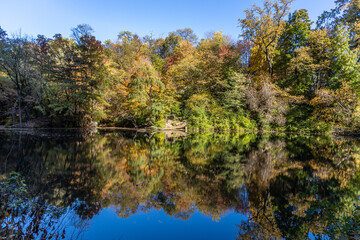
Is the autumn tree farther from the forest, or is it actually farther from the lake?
the lake

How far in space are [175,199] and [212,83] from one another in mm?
25073

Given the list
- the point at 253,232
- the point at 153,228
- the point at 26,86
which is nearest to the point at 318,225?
the point at 253,232

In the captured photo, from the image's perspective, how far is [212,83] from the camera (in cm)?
2795

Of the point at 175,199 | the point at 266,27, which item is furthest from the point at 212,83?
the point at 175,199

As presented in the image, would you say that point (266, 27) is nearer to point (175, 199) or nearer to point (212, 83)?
point (212, 83)

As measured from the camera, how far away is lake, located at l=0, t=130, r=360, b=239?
313 centimetres

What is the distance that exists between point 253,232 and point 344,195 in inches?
113

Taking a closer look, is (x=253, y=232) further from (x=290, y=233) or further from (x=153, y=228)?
(x=153, y=228)

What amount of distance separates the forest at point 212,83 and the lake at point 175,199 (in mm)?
16566

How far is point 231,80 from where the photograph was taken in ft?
84.5

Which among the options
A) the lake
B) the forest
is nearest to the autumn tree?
the forest

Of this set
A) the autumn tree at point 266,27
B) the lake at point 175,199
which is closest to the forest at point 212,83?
the autumn tree at point 266,27

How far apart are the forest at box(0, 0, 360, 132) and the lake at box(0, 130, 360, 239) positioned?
1657 centimetres

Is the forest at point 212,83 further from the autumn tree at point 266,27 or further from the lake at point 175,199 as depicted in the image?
the lake at point 175,199
